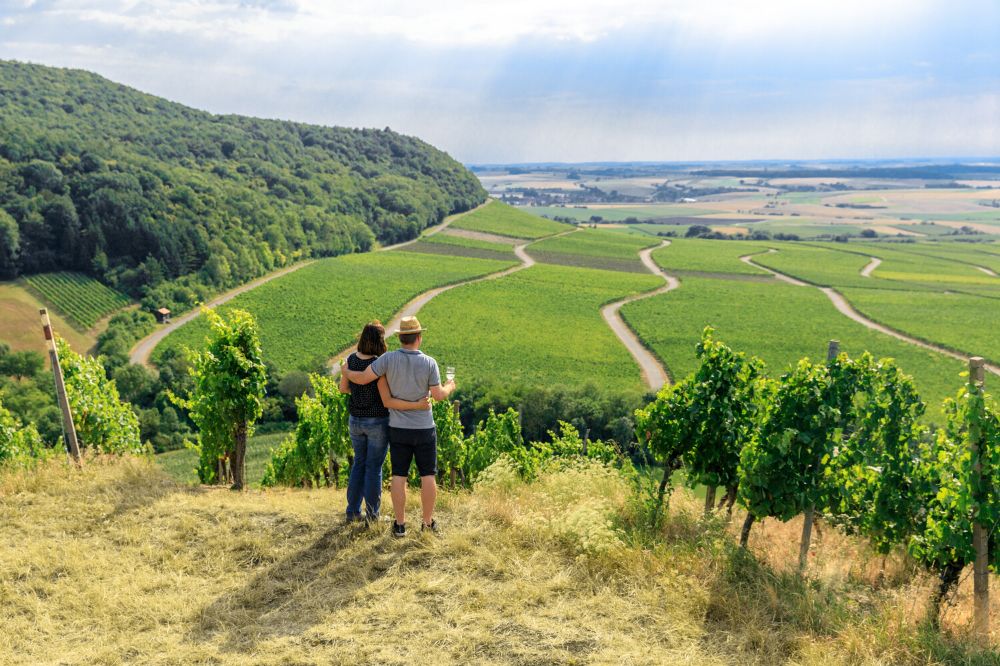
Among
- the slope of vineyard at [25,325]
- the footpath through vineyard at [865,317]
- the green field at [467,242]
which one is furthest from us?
the green field at [467,242]

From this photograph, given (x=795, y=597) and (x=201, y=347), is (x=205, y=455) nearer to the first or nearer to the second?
(x=795, y=597)

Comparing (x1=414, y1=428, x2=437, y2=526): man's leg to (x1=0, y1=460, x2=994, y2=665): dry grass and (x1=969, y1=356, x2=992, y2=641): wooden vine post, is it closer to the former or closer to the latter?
(x1=0, y1=460, x2=994, y2=665): dry grass

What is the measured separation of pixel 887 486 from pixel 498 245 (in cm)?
10589

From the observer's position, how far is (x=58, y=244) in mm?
76125

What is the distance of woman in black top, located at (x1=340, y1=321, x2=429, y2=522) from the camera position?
818cm

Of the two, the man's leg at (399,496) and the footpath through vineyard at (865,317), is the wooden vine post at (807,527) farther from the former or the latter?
the footpath through vineyard at (865,317)

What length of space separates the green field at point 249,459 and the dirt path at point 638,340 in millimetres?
23059

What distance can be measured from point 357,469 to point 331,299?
223 ft

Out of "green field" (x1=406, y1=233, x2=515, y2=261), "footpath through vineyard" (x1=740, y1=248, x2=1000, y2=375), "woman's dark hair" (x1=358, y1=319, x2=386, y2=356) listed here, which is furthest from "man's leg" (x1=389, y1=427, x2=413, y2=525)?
"green field" (x1=406, y1=233, x2=515, y2=261)

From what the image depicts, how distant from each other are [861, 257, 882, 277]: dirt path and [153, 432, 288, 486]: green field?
82.6 m

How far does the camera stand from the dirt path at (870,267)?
9653 centimetres

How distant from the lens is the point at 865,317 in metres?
70.6

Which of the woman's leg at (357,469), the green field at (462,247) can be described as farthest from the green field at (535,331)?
the woman's leg at (357,469)

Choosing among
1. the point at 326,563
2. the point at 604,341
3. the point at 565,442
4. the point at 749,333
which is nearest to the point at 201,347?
the point at 604,341
